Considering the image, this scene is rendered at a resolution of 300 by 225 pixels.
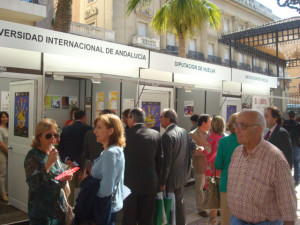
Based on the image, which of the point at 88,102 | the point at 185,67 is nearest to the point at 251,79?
the point at 185,67

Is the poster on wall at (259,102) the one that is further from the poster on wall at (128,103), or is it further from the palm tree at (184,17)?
the poster on wall at (128,103)

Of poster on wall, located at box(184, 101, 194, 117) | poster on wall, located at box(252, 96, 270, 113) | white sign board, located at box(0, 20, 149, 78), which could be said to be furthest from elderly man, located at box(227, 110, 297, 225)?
poster on wall, located at box(252, 96, 270, 113)

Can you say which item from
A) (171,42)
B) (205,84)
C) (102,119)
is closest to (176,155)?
(102,119)

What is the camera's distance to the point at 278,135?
4.30 m

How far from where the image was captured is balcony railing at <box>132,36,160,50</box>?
25.7 metres

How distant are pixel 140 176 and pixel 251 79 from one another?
290 inches

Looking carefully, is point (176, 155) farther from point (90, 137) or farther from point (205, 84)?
point (205, 84)

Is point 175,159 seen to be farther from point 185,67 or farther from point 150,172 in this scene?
point 185,67

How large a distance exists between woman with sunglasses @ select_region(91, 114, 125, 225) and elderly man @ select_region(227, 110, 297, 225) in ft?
3.21

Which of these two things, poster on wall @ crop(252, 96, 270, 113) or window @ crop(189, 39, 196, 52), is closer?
poster on wall @ crop(252, 96, 270, 113)

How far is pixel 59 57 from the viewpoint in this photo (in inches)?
224

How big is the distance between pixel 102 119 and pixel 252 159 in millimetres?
1372

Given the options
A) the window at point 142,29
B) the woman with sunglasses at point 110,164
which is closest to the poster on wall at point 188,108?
the woman with sunglasses at point 110,164

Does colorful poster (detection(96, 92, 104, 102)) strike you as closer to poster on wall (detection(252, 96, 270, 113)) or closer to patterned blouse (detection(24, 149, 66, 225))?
patterned blouse (detection(24, 149, 66, 225))
